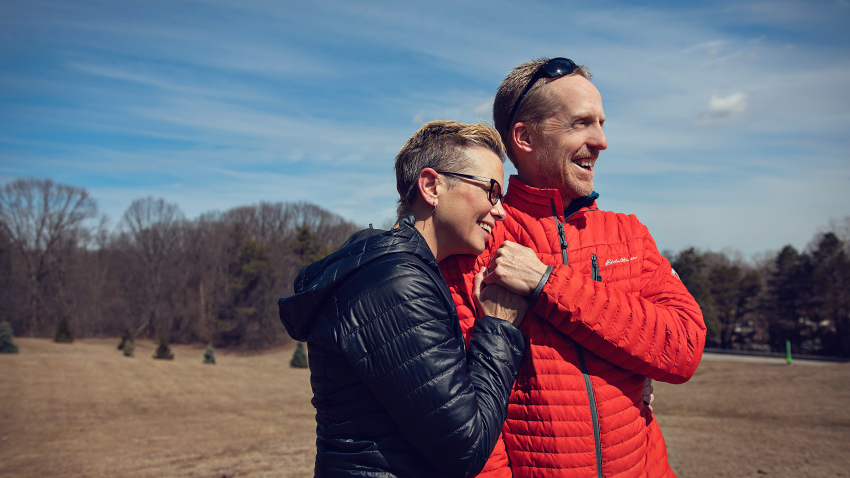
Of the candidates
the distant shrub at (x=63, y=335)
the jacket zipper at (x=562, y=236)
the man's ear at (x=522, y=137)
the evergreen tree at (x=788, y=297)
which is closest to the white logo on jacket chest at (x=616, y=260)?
the jacket zipper at (x=562, y=236)

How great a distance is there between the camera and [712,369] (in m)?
21.7

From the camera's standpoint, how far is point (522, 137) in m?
2.21

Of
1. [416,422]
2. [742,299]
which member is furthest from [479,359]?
[742,299]

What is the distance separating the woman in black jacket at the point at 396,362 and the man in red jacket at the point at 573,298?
0.66ft

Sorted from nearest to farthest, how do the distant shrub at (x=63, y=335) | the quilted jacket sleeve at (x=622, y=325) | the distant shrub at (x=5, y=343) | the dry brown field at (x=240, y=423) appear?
the quilted jacket sleeve at (x=622, y=325), the dry brown field at (x=240, y=423), the distant shrub at (x=5, y=343), the distant shrub at (x=63, y=335)

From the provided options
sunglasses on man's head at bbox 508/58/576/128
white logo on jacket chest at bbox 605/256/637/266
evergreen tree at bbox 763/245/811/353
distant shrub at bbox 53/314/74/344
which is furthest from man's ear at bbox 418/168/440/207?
distant shrub at bbox 53/314/74/344

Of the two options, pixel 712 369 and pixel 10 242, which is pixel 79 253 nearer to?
pixel 10 242

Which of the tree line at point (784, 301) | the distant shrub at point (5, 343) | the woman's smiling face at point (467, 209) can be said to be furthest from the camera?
the tree line at point (784, 301)

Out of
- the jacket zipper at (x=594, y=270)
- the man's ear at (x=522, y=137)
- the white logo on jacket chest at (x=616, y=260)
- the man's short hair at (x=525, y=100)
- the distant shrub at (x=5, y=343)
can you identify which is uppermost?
the man's short hair at (x=525, y=100)

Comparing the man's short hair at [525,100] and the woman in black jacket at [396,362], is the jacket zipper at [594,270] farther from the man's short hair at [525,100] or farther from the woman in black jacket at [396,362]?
the man's short hair at [525,100]

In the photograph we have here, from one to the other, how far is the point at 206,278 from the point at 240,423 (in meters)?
45.4

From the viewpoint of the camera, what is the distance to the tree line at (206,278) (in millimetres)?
35156

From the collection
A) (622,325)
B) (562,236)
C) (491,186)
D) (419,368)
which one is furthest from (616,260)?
(419,368)

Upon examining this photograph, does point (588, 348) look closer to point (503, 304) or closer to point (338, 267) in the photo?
point (503, 304)
